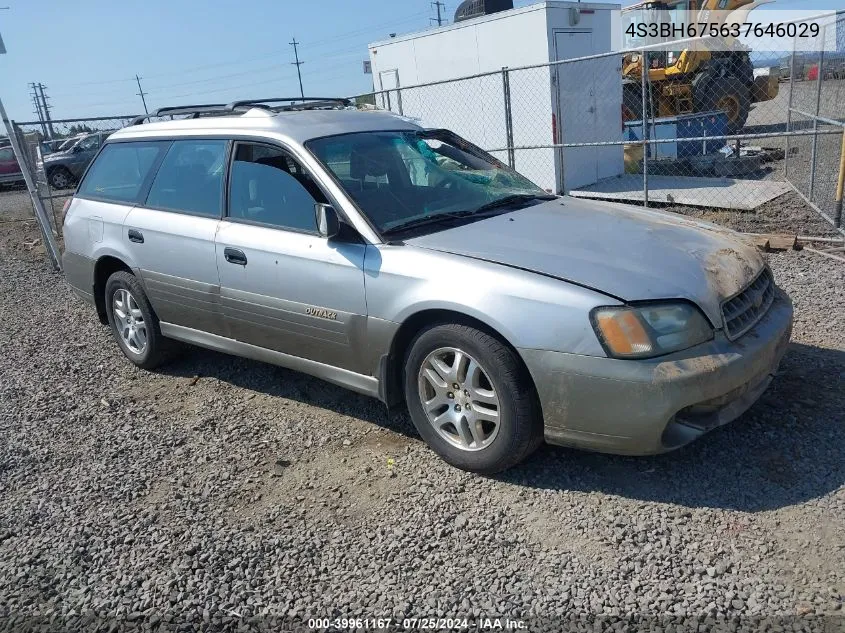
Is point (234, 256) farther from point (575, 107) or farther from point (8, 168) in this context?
point (8, 168)

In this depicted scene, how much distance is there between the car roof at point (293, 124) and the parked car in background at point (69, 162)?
18954 mm

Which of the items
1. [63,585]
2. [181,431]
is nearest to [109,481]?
[181,431]

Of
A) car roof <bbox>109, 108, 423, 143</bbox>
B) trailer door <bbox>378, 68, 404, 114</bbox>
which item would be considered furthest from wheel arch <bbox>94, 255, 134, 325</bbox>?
trailer door <bbox>378, 68, 404, 114</bbox>

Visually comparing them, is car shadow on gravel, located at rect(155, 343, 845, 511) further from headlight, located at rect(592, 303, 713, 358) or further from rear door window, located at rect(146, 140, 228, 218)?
rear door window, located at rect(146, 140, 228, 218)

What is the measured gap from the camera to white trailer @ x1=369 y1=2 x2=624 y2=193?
34.2 feet

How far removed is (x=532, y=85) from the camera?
10.6m

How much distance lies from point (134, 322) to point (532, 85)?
24.7 ft

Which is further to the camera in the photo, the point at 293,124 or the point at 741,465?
the point at 293,124

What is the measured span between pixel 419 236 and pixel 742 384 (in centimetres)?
168

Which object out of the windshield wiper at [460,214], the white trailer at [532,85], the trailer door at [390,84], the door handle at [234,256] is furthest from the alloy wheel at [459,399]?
the trailer door at [390,84]

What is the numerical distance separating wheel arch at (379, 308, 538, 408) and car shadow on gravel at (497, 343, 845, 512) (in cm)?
53

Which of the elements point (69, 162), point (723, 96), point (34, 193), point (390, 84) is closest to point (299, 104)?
point (34, 193)

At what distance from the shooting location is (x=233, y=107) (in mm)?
4684

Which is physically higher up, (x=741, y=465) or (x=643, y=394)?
(x=643, y=394)
